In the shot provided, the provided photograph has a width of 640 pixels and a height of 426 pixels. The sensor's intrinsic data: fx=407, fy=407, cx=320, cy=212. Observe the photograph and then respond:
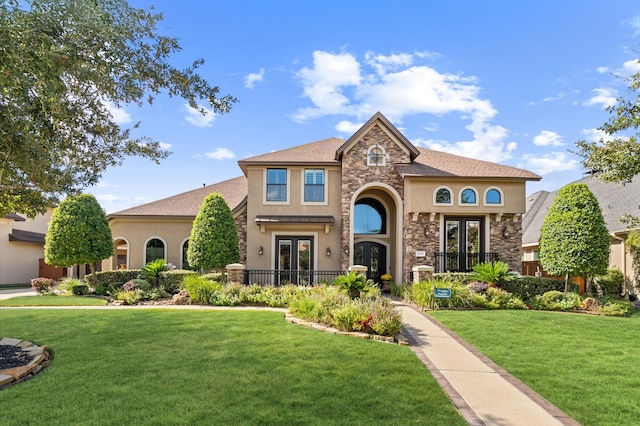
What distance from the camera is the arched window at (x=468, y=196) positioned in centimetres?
1770

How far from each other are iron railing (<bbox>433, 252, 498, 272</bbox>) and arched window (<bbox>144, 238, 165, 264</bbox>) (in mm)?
13642

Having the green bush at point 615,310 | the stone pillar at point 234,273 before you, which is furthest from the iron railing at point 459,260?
the stone pillar at point 234,273

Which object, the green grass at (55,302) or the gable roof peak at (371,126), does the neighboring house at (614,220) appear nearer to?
the gable roof peak at (371,126)

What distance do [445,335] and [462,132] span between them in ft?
32.0

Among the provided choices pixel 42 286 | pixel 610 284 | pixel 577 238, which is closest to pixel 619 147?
pixel 577 238

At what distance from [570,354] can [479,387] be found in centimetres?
304

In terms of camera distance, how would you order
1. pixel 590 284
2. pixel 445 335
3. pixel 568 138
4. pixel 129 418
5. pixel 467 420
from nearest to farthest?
1. pixel 129 418
2. pixel 467 420
3. pixel 445 335
4. pixel 568 138
5. pixel 590 284

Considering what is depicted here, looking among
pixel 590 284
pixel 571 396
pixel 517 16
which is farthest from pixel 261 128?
pixel 590 284

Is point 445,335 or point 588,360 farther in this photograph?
point 445,335

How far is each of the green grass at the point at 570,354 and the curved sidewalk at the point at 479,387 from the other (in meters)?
0.25

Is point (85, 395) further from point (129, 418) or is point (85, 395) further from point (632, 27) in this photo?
point (632, 27)

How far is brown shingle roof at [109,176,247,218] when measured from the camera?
827 inches

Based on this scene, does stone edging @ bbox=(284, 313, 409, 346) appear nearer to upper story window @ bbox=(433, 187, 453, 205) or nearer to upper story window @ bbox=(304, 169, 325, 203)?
upper story window @ bbox=(304, 169, 325, 203)

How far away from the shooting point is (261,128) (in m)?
15.9
